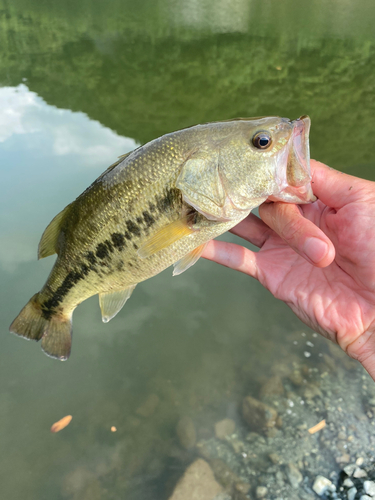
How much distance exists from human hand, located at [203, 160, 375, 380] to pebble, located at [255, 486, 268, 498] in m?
1.53

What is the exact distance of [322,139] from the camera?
8.20 meters

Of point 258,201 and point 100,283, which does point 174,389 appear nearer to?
point 100,283

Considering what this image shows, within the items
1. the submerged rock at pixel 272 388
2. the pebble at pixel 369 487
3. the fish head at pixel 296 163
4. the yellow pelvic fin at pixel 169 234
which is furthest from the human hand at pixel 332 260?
the submerged rock at pixel 272 388

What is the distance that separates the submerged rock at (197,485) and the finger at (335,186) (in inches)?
104

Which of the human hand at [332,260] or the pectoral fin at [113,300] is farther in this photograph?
the pectoral fin at [113,300]

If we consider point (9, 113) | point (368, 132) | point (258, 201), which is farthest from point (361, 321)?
point (9, 113)

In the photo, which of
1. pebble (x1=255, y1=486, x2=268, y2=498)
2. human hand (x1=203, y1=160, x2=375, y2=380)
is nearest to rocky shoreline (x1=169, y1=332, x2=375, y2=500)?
pebble (x1=255, y1=486, x2=268, y2=498)

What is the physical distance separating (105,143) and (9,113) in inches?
136

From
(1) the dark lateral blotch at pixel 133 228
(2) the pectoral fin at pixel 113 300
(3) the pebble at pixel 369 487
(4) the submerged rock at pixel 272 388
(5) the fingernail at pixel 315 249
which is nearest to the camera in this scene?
(5) the fingernail at pixel 315 249

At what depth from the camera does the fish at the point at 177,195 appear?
193 cm

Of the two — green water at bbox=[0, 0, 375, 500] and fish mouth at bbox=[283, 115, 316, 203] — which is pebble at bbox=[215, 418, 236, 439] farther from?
fish mouth at bbox=[283, 115, 316, 203]

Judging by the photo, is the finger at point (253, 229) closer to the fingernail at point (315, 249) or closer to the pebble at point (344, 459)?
the fingernail at point (315, 249)

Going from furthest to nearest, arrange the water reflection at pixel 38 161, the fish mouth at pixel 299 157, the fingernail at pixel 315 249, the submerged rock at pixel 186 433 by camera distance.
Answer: the water reflection at pixel 38 161 → the submerged rock at pixel 186 433 → the fish mouth at pixel 299 157 → the fingernail at pixel 315 249

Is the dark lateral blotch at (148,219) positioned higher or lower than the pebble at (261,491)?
higher
